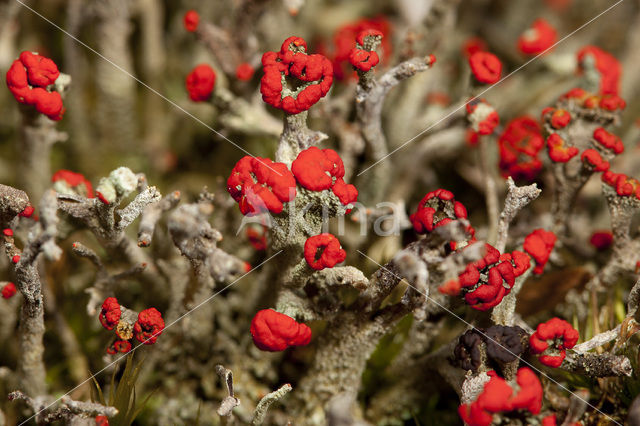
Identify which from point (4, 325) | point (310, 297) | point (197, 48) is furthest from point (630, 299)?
point (197, 48)

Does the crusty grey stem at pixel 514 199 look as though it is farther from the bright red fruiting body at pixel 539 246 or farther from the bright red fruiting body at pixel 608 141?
the bright red fruiting body at pixel 608 141

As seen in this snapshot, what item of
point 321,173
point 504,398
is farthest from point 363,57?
point 504,398

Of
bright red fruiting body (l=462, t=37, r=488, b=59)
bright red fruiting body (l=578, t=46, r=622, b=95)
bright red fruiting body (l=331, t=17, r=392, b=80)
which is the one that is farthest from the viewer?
bright red fruiting body (l=462, t=37, r=488, b=59)

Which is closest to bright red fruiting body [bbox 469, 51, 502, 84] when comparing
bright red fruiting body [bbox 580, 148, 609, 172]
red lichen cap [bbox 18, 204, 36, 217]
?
bright red fruiting body [bbox 580, 148, 609, 172]

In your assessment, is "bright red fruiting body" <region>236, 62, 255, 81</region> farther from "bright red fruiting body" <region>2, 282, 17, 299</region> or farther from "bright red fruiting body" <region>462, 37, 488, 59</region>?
"bright red fruiting body" <region>2, 282, 17, 299</region>

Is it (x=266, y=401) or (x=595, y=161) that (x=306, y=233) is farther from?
(x=595, y=161)

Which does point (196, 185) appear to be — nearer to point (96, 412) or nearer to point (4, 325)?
point (4, 325)
